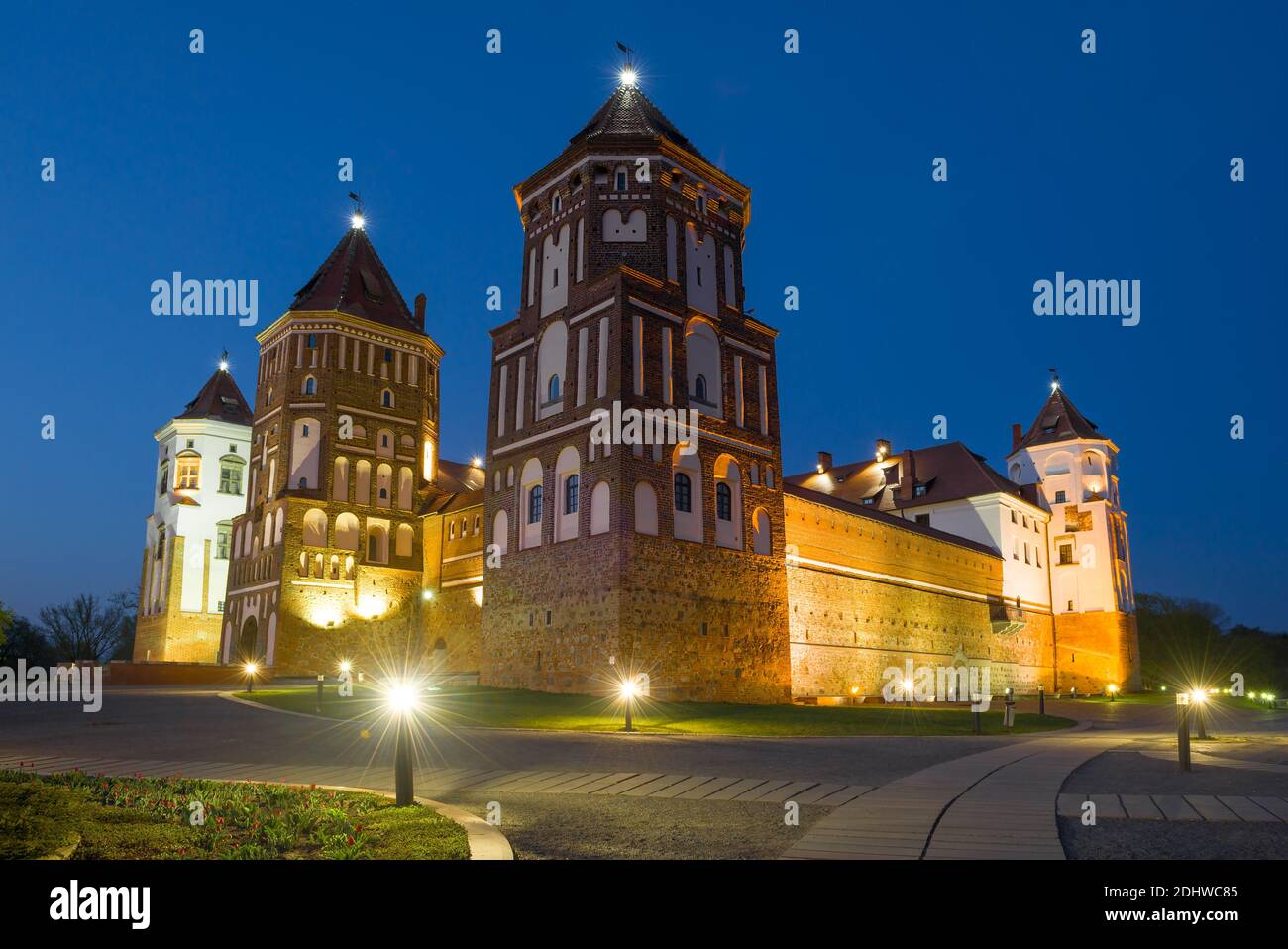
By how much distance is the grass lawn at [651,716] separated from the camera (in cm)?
2214

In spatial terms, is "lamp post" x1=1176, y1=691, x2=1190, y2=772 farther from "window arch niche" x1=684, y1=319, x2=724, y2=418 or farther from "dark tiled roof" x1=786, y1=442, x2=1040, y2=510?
"dark tiled roof" x1=786, y1=442, x2=1040, y2=510

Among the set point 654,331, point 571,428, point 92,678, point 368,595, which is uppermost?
point 654,331

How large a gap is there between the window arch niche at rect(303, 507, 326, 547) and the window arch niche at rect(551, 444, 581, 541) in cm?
2256

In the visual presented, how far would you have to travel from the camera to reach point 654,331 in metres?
33.8

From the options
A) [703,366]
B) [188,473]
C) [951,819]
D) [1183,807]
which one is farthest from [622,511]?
[188,473]

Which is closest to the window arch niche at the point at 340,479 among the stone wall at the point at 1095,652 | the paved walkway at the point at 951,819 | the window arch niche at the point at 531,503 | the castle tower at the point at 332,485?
the castle tower at the point at 332,485

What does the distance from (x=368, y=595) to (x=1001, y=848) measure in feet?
160

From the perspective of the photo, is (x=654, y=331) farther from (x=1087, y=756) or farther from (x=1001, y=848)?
(x=1001, y=848)

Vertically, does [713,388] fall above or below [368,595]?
above

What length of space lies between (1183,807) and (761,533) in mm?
27181

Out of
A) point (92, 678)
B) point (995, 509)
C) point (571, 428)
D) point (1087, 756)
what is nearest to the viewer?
point (1087, 756)

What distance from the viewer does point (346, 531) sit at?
52.4m
